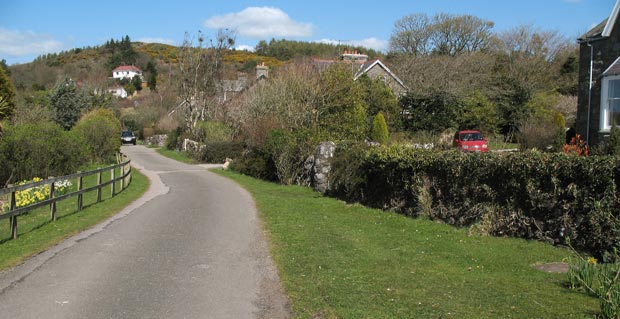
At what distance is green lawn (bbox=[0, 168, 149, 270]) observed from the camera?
872cm

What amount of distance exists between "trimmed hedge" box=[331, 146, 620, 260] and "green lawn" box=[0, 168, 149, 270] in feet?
23.6

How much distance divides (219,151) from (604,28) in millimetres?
21477

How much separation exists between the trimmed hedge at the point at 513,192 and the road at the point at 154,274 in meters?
3.81

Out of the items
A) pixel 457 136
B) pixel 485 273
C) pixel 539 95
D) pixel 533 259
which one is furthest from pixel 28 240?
pixel 539 95

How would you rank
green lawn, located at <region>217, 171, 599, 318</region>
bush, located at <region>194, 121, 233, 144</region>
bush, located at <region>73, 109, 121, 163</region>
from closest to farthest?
green lawn, located at <region>217, 171, 599, 318</region>
bush, located at <region>73, 109, 121, 163</region>
bush, located at <region>194, 121, 233, 144</region>

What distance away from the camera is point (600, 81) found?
22.6 m

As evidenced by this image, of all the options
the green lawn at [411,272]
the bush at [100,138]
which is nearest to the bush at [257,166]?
the bush at [100,138]

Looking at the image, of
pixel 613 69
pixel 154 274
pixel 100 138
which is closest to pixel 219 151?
pixel 100 138

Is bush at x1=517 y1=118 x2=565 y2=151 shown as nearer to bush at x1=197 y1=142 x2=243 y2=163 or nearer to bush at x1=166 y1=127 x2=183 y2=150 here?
bush at x1=197 y1=142 x2=243 y2=163

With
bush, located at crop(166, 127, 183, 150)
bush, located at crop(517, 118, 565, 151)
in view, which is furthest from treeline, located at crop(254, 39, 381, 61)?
bush, located at crop(517, 118, 565, 151)

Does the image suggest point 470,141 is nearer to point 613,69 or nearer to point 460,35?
point 613,69

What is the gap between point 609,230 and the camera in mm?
8172

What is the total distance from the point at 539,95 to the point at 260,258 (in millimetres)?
41821

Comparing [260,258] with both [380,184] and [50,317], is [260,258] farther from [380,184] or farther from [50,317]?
[380,184]
